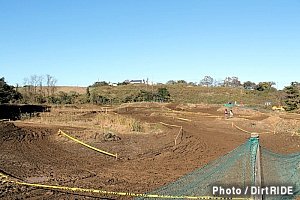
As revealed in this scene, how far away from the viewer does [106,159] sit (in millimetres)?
16500

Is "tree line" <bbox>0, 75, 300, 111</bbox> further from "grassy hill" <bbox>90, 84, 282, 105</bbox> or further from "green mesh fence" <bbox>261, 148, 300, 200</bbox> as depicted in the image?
"green mesh fence" <bbox>261, 148, 300, 200</bbox>

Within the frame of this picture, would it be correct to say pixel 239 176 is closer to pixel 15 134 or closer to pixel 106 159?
pixel 106 159

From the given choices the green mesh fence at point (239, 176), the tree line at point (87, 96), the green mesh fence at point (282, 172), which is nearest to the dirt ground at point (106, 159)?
the green mesh fence at point (239, 176)

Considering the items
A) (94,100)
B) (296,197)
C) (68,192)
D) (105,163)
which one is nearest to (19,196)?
(68,192)

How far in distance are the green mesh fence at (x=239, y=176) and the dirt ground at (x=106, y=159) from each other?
194 centimetres

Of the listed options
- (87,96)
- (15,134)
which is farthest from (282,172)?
(87,96)

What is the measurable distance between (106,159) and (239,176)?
7363 mm

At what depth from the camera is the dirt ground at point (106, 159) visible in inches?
462

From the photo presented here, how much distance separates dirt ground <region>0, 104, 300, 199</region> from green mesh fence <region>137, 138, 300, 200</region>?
6.37 feet

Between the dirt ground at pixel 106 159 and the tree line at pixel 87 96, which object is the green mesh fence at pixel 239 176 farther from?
the tree line at pixel 87 96

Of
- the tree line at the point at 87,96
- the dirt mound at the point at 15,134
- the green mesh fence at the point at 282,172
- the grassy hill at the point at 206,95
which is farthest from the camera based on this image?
the grassy hill at the point at 206,95

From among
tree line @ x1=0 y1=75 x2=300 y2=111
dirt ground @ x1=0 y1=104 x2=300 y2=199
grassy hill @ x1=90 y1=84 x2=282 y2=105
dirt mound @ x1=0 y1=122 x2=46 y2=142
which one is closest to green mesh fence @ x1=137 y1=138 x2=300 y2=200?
dirt ground @ x1=0 y1=104 x2=300 y2=199

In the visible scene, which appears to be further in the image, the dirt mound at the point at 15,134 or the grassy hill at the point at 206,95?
the grassy hill at the point at 206,95

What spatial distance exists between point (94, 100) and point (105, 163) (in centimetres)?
5770
